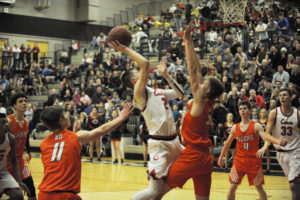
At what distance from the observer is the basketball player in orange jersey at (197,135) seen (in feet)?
13.8

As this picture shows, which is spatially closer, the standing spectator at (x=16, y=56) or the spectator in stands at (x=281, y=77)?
the spectator in stands at (x=281, y=77)

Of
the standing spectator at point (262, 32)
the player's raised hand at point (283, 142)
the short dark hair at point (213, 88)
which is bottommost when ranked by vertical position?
the player's raised hand at point (283, 142)

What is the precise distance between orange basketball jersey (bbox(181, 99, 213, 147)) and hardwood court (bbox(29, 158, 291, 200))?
132 inches

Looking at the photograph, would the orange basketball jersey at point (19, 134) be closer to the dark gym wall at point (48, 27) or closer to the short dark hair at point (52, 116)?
the short dark hair at point (52, 116)

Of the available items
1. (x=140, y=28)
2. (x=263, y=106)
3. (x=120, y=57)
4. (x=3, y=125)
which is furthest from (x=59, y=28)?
(x=3, y=125)

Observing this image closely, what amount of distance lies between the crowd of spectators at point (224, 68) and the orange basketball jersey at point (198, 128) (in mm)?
6998

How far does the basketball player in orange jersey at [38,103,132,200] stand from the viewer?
11.7ft

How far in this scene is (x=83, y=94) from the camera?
58.5 ft

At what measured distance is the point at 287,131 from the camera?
5801mm

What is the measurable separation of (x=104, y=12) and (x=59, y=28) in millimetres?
3399

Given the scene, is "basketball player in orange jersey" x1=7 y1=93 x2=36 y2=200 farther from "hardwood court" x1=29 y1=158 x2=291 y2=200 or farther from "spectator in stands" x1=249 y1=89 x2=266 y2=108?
"spectator in stands" x1=249 y1=89 x2=266 y2=108

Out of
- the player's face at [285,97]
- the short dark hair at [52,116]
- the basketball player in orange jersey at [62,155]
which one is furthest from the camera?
the player's face at [285,97]

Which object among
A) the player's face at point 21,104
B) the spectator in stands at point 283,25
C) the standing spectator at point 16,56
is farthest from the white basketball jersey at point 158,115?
the standing spectator at point 16,56

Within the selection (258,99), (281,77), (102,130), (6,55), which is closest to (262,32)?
(281,77)
